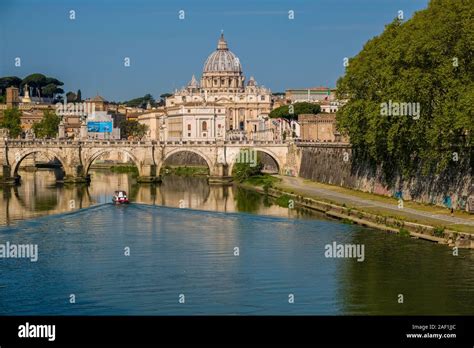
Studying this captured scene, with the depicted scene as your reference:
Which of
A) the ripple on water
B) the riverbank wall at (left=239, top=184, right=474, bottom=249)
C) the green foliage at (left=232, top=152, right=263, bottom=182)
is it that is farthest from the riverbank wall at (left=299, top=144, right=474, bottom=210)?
the ripple on water

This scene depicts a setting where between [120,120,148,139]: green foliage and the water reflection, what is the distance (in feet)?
193

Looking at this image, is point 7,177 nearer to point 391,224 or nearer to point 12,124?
point 12,124

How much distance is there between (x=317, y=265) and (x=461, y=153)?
35.0 feet

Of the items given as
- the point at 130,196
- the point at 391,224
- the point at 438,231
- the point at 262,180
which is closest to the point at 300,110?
the point at 262,180

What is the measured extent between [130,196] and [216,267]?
28.6m

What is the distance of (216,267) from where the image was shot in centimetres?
3284

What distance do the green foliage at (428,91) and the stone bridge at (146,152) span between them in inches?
990

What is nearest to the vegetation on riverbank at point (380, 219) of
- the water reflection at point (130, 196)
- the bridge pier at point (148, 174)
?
the water reflection at point (130, 196)

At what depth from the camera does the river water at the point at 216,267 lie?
27516mm

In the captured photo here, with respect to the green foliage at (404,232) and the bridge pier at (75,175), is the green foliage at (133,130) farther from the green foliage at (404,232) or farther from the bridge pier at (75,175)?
the green foliage at (404,232)
